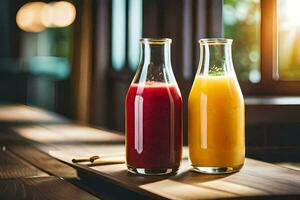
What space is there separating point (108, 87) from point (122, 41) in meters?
0.40

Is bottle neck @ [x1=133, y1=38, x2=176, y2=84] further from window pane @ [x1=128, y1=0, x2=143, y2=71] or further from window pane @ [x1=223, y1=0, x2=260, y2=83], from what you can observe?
window pane @ [x1=128, y1=0, x2=143, y2=71]

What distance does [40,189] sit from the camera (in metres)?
1.24

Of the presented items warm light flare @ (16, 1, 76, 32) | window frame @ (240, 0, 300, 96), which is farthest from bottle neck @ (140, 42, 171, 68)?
warm light flare @ (16, 1, 76, 32)

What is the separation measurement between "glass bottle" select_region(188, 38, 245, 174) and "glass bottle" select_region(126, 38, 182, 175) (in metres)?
0.04

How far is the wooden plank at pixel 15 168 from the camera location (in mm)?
1430

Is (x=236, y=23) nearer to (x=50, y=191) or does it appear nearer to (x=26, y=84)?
(x=50, y=191)

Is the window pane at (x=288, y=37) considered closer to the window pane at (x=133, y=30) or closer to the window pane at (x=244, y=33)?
the window pane at (x=244, y=33)

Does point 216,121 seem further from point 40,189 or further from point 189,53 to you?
point 189,53

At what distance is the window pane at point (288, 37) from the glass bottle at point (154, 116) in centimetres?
212

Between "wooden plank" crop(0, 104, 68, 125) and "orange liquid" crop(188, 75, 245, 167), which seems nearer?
"orange liquid" crop(188, 75, 245, 167)

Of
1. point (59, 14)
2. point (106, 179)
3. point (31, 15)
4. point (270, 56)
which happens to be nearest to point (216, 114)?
point (106, 179)

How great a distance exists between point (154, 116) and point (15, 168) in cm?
52

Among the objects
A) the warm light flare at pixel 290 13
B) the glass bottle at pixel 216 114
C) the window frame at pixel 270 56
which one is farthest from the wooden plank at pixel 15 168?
the warm light flare at pixel 290 13

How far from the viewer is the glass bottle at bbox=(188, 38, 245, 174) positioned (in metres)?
1.19
